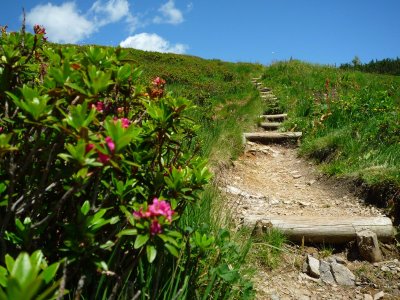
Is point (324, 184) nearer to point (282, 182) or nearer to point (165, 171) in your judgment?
point (282, 182)

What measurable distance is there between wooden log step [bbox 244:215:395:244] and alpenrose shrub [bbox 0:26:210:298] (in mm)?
2063

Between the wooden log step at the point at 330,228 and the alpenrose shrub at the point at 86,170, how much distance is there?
6.77 feet

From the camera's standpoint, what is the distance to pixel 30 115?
1.46 meters

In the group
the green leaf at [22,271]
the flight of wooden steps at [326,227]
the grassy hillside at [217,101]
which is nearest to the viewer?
the green leaf at [22,271]

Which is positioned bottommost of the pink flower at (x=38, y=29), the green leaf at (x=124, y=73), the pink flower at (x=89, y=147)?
the pink flower at (x=89, y=147)

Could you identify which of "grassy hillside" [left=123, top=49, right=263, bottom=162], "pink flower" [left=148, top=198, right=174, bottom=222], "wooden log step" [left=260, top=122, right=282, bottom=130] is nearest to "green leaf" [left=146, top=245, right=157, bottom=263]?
"pink flower" [left=148, top=198, right=174, bottom=222]

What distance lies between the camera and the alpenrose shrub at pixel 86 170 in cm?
143

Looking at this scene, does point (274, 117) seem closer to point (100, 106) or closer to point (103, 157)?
point (100, 106)

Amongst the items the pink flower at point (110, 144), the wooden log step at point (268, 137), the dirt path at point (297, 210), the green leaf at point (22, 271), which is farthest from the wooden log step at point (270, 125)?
the green leaf at point (22, 271)

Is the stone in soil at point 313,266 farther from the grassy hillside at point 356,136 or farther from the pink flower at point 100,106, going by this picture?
the pink flower at point 100,106

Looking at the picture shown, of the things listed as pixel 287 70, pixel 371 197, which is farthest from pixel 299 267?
pixel 287 70

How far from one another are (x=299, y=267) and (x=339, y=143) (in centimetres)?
338

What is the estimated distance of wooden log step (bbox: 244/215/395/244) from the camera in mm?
3889

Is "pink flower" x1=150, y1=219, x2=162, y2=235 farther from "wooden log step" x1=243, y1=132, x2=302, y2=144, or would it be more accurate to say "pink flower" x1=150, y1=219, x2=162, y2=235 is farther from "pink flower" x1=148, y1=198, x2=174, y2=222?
"wooden log step" x1=243, y1=132, x2=302, y2=144
